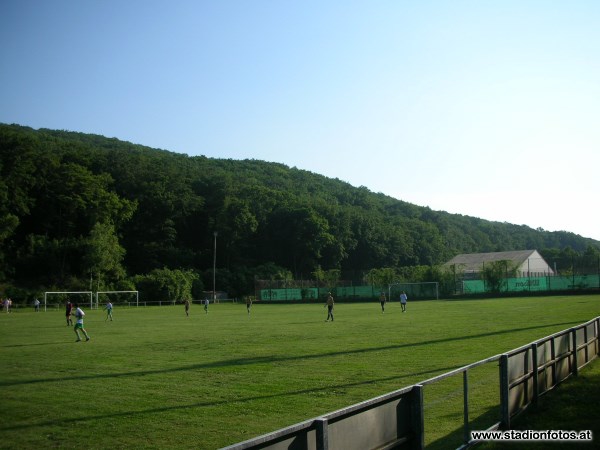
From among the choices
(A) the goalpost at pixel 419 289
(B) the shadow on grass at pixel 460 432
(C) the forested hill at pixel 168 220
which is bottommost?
(A) the goalpost at pixel 419 289

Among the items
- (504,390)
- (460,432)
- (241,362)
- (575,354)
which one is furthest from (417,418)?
(241,362)

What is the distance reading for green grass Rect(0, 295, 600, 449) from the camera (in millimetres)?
9086

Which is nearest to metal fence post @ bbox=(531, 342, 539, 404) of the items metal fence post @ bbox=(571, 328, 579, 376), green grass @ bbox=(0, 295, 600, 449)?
green grass @ bbox=(0, 295, 600, 449)

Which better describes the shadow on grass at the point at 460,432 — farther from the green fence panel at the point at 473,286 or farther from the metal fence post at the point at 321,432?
the green fence panel at the point at 473,286

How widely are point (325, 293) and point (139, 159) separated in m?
53.2

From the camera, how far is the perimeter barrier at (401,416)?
14.2 ft

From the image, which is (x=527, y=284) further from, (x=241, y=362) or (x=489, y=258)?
(x=241, y=362)

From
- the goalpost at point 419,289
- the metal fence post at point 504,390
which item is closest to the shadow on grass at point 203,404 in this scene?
the metal fence post at point 504,390

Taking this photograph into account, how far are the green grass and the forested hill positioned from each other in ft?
214

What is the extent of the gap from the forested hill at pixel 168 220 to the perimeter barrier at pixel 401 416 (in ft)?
255

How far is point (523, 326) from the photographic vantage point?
2405 centimetres

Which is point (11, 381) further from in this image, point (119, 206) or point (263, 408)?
point (119, 206)

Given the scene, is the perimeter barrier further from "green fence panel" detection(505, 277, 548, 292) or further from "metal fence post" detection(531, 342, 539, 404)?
"green fence panel" detection(505, 277, 548, 292)

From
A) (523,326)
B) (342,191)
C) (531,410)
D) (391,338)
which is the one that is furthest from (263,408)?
(342,191)
